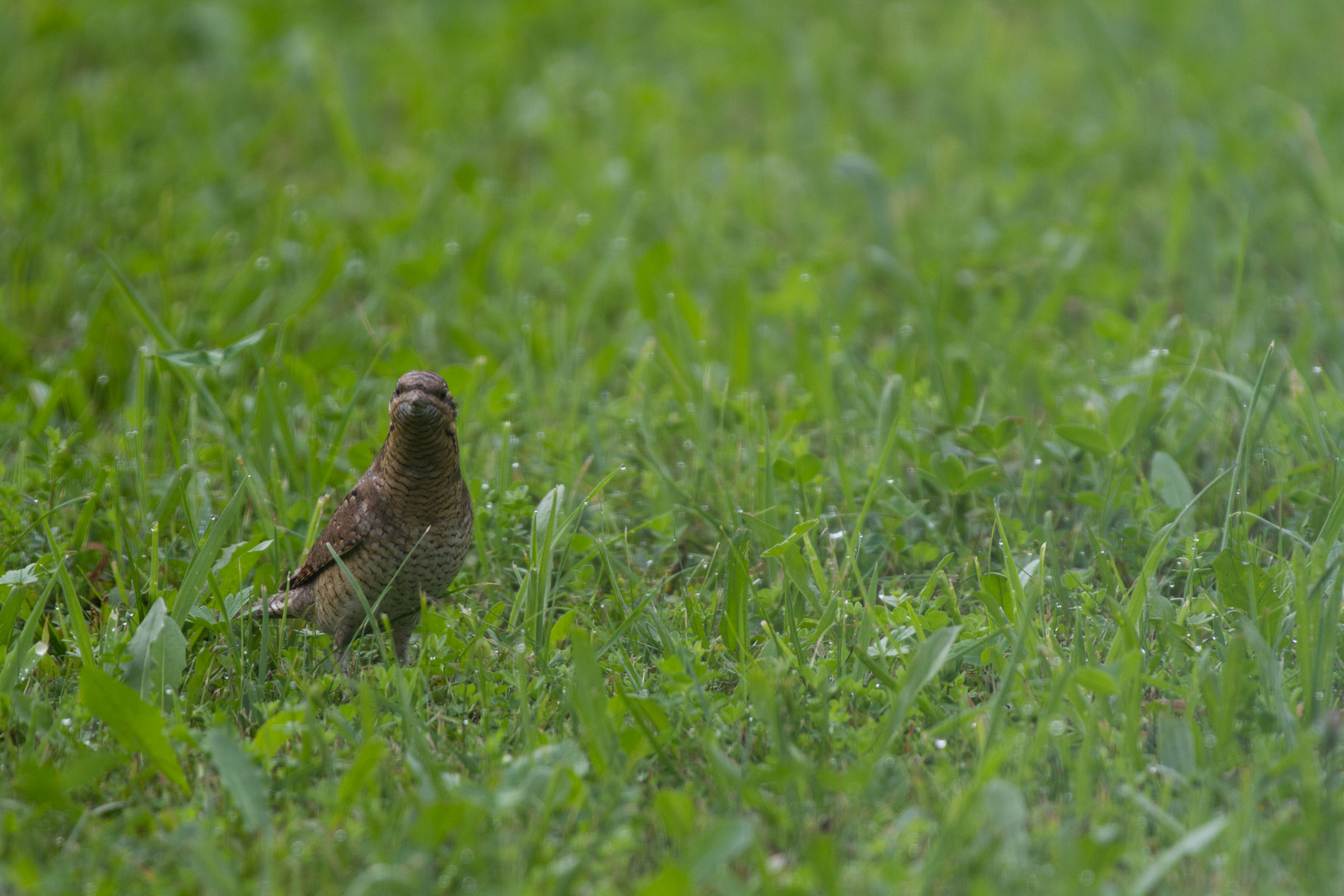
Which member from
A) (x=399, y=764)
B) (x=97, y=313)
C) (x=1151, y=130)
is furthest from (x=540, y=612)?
(x=1151, y=130)

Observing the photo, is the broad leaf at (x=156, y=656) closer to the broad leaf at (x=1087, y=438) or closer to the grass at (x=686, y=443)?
the grass at (x=686, y=443)

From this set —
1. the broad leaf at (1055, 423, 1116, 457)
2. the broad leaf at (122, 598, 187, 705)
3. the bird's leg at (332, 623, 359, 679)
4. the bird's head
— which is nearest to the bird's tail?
the bird's leg at (332, 623, 359, 679)

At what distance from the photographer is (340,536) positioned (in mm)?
3158

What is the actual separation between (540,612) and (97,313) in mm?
2626

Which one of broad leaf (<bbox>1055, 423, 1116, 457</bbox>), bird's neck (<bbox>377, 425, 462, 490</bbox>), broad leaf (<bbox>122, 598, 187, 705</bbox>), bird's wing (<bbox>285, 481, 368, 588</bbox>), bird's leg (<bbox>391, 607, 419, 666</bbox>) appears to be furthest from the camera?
broad leaf (<bbox>1055, 423, 1116, 457</bbox>)

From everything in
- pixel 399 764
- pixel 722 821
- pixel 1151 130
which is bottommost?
pixel 399 764

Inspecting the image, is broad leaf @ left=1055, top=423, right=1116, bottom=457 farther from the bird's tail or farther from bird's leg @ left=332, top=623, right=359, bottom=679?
the bird's tail

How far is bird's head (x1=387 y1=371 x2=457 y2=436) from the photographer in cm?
291

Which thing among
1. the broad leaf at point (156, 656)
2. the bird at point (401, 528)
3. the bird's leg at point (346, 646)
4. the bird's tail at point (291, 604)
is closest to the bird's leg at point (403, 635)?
the bird at point (401, 528)

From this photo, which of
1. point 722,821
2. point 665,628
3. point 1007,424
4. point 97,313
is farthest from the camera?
point 97,313

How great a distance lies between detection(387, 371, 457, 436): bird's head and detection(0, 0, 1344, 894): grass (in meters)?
0.39

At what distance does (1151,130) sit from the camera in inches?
260

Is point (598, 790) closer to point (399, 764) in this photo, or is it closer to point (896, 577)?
point (399, 764)

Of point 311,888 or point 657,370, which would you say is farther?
point 657,370
